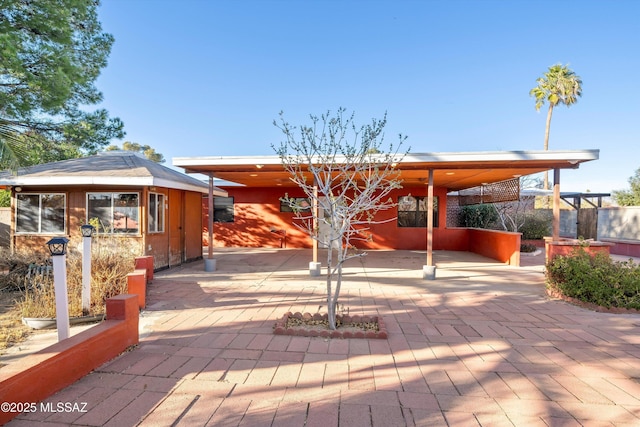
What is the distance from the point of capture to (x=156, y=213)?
26.9 ft

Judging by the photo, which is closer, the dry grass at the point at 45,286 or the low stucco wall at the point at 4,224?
the dry grass at the point at 45,286

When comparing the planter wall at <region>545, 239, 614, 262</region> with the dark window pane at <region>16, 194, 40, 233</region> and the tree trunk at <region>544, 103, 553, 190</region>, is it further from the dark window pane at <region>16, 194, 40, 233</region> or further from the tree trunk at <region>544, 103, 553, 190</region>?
the tree trunk at <region>544, 103, 553, 190</region>

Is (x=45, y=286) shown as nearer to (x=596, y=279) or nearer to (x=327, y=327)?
(x=327, y=327)

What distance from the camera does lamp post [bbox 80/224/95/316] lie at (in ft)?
12.8

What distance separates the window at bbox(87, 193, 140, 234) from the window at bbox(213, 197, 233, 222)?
5.66 m

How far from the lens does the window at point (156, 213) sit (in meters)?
7.95

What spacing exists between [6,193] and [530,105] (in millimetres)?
31169

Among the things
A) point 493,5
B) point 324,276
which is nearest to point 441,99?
point 493,5

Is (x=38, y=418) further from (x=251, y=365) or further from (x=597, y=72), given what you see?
(x=597, y=72)

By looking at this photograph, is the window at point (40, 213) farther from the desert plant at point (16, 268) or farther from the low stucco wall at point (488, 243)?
the low stucco wall at point (488, 243)

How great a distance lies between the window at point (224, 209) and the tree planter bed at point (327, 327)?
33.7 ft

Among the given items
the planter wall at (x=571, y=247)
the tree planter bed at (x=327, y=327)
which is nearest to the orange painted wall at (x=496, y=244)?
the planter wall at (x=571, y=247)

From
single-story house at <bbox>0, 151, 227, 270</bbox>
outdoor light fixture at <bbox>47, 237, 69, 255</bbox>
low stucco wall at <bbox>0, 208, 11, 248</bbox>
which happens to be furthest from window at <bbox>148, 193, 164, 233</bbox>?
low stucco wall at <bbox>0, 208, 11, 248</bbox>

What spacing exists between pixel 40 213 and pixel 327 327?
9.03 m
